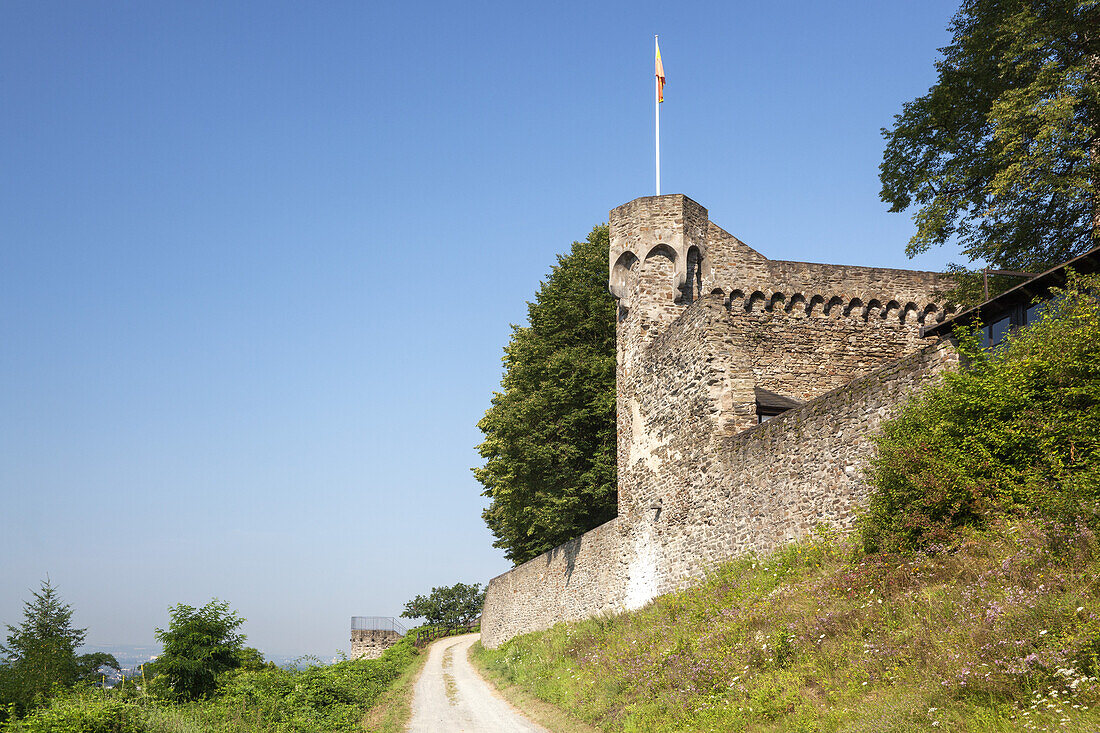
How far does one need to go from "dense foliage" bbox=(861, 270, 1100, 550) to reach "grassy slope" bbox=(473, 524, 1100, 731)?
1.43 feet

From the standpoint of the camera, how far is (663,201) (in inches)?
874

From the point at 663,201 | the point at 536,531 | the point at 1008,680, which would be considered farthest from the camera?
the point at 536,531

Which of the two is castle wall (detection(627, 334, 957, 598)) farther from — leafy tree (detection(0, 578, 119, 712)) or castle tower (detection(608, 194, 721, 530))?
leafy tree (detection(0, 578, 119, 712))

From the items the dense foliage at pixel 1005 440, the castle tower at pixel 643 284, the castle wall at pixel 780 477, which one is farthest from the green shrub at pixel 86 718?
the castle tower at pixel 643 284

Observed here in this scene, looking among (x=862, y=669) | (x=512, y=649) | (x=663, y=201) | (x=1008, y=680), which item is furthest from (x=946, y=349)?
(x=512, y=649)

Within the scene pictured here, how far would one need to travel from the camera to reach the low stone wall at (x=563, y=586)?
73.4 feet

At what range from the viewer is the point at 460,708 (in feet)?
55.0

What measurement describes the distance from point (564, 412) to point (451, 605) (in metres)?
37.8

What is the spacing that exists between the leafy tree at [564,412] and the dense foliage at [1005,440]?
59.1 feet

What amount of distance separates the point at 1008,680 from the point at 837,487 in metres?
6.56

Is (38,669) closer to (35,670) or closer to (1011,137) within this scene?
(35,670)

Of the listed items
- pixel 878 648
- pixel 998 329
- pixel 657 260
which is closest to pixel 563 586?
pixel 657 260

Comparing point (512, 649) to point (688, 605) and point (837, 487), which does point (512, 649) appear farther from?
point (837, 487)

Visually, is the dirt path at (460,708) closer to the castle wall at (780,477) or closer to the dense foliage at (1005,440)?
the castle wall at (780,477)
